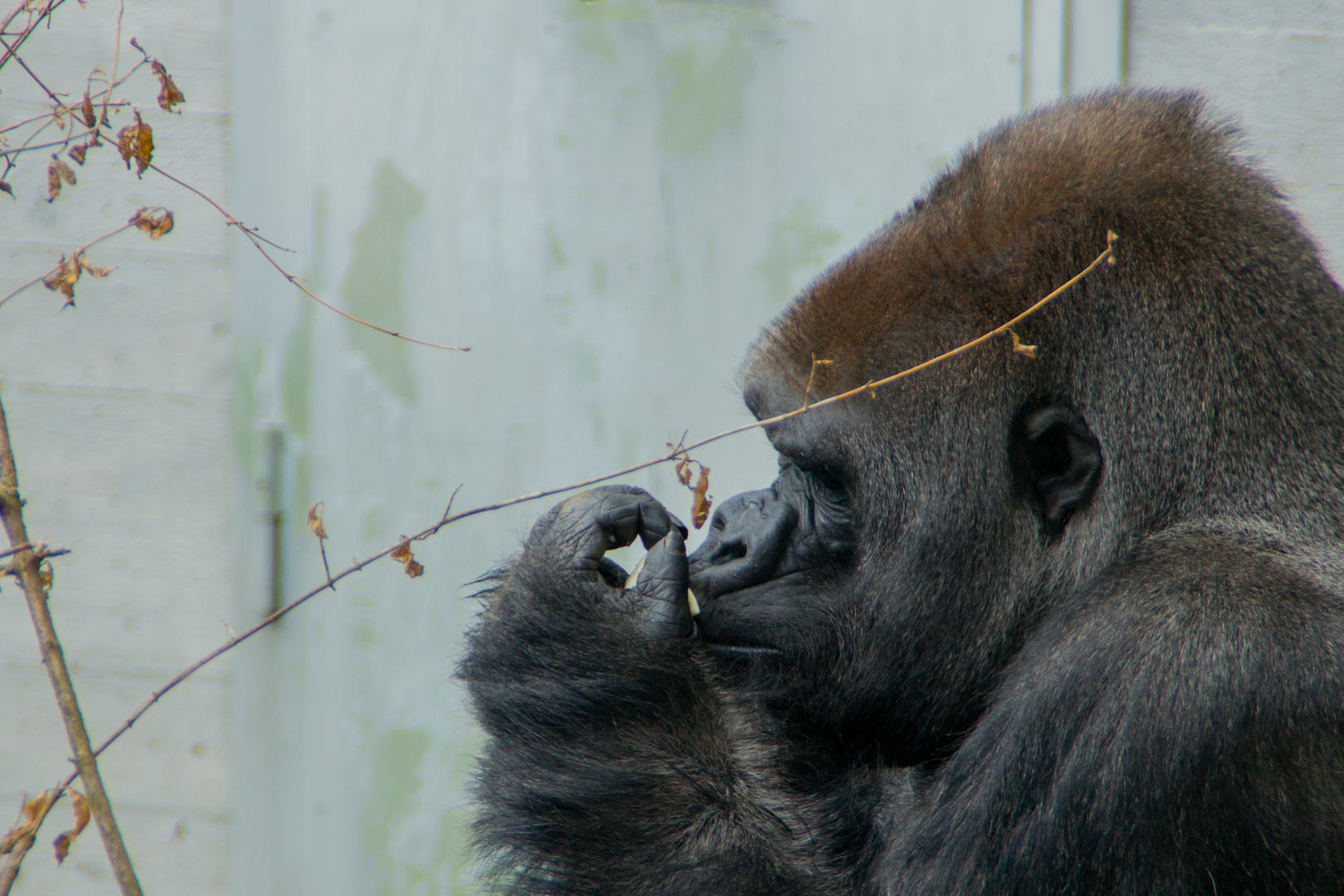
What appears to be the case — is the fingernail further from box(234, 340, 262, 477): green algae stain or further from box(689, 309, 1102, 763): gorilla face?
box(234, 340, 262, 477): green algae stain

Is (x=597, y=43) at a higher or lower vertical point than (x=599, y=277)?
higher

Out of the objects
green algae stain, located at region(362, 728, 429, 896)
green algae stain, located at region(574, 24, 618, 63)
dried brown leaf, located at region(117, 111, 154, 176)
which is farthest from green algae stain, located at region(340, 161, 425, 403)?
dried brown leaf, located at region(117, 111, 154, 176)

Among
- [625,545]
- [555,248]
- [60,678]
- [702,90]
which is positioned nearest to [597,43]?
[702,90]

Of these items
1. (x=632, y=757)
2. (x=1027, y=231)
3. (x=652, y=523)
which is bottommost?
(x=632, y=757)

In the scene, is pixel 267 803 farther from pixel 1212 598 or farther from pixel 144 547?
pixel 1212 598

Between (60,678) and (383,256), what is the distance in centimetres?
189

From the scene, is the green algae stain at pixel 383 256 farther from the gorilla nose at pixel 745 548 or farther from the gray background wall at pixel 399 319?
the gorilla nose at pixel 745 548

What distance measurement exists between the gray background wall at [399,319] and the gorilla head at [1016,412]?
4.35 feet

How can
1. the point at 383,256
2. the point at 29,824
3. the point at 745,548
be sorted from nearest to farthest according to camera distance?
the point at 29,824 → the point at 745,548 → the point at 383,256

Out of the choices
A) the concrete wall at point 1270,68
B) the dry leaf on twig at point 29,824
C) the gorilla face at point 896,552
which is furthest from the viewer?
the concrete wall at point 1270,68

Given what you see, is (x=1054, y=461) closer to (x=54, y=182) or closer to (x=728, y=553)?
(x=728, y=553)

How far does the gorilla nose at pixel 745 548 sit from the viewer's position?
1724mm

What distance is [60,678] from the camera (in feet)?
A: 4.15

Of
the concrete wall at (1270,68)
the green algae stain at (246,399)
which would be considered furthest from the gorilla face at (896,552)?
the concrete wall at (1270,68)
